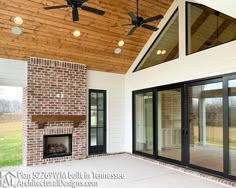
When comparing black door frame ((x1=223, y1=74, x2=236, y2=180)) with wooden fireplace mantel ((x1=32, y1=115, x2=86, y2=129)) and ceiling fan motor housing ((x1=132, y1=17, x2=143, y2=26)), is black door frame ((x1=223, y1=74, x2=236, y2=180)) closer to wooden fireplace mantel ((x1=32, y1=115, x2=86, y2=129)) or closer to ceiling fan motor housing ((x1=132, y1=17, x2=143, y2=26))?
ceiling fan motor housing ((x1=132, y1=17, x2=143, y2=26))

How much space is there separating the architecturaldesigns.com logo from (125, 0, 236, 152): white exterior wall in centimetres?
383

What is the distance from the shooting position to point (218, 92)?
4.77m

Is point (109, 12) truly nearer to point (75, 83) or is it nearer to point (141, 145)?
point (75, 83)

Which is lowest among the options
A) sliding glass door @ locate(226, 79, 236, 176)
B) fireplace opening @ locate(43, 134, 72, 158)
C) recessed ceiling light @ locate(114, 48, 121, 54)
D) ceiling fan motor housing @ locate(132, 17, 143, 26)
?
fireplace opening @ locate(43, 134, 72, 158)

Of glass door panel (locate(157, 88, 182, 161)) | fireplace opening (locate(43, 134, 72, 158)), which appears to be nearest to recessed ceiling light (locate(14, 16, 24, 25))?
fireplace opening (locate(43, 134, 72, 158))

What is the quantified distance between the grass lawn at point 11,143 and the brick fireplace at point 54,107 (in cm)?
55

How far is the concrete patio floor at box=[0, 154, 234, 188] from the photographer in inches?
173

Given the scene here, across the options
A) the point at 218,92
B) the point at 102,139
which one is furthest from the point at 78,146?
the point at 218,92

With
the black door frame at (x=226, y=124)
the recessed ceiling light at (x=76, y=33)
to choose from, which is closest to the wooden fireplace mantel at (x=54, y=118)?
the recessed ceiling light at (x=76, y=33)

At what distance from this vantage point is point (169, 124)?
19.9 ft

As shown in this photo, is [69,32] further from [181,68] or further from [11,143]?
[11,143]

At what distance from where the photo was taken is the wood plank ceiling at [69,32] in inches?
192

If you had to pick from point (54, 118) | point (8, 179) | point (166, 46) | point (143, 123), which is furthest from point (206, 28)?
point (8, 179)

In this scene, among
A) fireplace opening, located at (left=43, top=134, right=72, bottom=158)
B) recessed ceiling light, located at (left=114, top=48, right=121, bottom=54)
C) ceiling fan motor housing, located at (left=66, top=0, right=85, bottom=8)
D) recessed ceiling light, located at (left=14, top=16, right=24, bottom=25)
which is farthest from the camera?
recessed ceiling light, located at (left=114, top=48, right=121, bottom=54)
